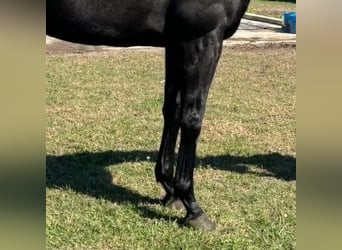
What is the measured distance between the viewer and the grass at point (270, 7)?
18.2m

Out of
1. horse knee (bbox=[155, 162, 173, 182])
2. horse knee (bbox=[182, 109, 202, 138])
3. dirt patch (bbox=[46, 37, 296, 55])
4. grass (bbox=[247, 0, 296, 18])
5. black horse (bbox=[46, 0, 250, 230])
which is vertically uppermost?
black horse (bbox=[46, 0, 250, 230])

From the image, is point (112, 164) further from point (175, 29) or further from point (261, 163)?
point (175, 29)

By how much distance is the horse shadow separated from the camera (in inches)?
152

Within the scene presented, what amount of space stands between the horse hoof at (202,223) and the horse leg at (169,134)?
0.31m

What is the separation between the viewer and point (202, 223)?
11.0 feet

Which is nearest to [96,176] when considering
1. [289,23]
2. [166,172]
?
[166,172]

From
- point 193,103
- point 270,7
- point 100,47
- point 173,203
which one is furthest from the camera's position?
point 270,7

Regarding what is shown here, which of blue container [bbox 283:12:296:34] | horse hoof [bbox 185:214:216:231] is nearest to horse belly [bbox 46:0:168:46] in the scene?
horse hoof [bbox 185:214:216:231]

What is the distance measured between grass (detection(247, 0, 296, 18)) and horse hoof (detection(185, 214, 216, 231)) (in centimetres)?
1494

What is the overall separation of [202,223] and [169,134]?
2.35ft

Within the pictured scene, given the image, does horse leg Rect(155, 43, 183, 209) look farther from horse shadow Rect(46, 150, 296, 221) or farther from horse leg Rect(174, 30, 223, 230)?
horse leg Rect(174, 30, 223, 230)

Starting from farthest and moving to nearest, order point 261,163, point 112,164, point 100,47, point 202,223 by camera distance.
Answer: point 100,47 < point 261,163 < point 112,164 < point 202,223

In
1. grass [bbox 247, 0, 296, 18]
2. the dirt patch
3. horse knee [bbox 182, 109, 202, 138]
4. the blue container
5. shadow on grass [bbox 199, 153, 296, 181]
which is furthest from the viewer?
grass [bbox 247, 0, 296, 18]

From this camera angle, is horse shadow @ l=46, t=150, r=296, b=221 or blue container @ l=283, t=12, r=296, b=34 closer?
horse shadow @ l=46, t=150, r=296, b=221
